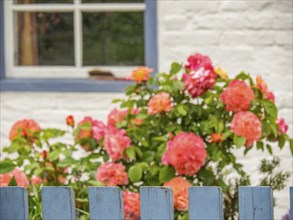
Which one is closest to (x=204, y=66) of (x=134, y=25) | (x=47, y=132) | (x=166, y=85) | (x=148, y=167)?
(x=166, y=85)

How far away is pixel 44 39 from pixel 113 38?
392 millimetres

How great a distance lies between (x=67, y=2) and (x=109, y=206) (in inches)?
105

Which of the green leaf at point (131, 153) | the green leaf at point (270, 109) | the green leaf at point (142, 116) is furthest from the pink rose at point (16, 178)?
the green leaf at point (270, 109)

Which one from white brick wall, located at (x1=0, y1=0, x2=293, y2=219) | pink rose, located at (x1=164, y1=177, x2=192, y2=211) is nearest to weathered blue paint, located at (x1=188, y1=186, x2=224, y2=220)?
pink rose, located at (x1=164, y1=177, x2=192, y2=211)

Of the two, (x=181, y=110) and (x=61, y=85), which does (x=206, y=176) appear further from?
(x=61, y=85)

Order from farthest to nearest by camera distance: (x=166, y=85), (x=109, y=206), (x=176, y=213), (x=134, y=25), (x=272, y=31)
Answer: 1. (x=134, y=25)
2. (x=272, y=31)
3. (x=166, y=85)
4. (x=176, y=213)
5. (x=109, y=206)

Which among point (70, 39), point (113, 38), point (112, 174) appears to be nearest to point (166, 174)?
point (112, 174)

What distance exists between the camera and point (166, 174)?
4.02m

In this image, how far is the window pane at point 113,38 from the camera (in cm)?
524

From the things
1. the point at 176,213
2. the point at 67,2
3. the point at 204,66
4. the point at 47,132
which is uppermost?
the point at 67,2

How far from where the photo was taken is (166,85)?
4203mm

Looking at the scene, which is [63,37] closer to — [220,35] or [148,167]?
[220,35]

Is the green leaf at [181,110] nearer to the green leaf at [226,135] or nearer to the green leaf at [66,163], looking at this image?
the green leaf at [226,135]

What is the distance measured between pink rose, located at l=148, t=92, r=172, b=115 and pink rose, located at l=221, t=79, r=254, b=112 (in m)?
0.23
